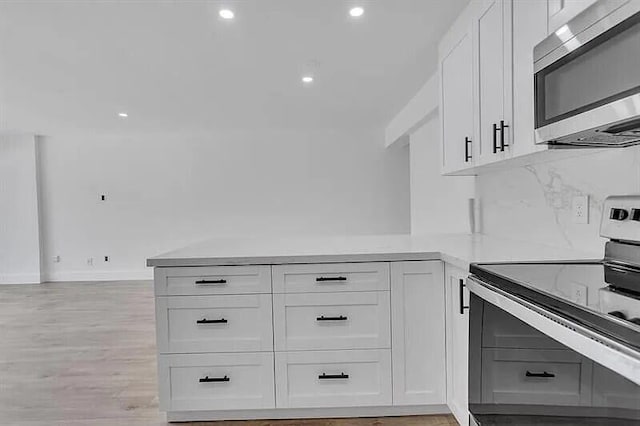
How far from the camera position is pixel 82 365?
3252 mm

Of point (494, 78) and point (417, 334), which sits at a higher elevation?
point (494, 78)

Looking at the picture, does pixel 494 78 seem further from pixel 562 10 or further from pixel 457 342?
pixel 457 342

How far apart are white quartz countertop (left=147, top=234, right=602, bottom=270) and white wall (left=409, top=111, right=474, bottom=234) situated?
98 centimetres

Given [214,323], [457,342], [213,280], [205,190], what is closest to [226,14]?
[213,280]

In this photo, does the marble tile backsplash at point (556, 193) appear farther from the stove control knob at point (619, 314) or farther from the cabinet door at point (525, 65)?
the stove control knob at point (619, 314)

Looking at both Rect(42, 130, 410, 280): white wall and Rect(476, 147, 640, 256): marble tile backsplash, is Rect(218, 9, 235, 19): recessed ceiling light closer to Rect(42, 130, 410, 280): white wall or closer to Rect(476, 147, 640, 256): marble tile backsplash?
Rect(476, 147, 640, 256): marble tile backsplash

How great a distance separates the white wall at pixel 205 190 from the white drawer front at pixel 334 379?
187 inches

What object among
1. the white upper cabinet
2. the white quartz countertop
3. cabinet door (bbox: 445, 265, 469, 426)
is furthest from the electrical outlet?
cabinet door (bbox: 445, 265, 469, 426)

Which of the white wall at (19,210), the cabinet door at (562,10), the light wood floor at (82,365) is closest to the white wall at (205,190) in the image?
the white wall at (19,210)

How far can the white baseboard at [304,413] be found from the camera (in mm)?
2307

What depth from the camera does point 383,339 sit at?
7.42 ft

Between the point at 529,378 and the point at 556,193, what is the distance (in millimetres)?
1254

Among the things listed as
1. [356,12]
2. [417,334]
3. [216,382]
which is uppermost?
[356,12]

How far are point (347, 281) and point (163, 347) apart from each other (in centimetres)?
97
